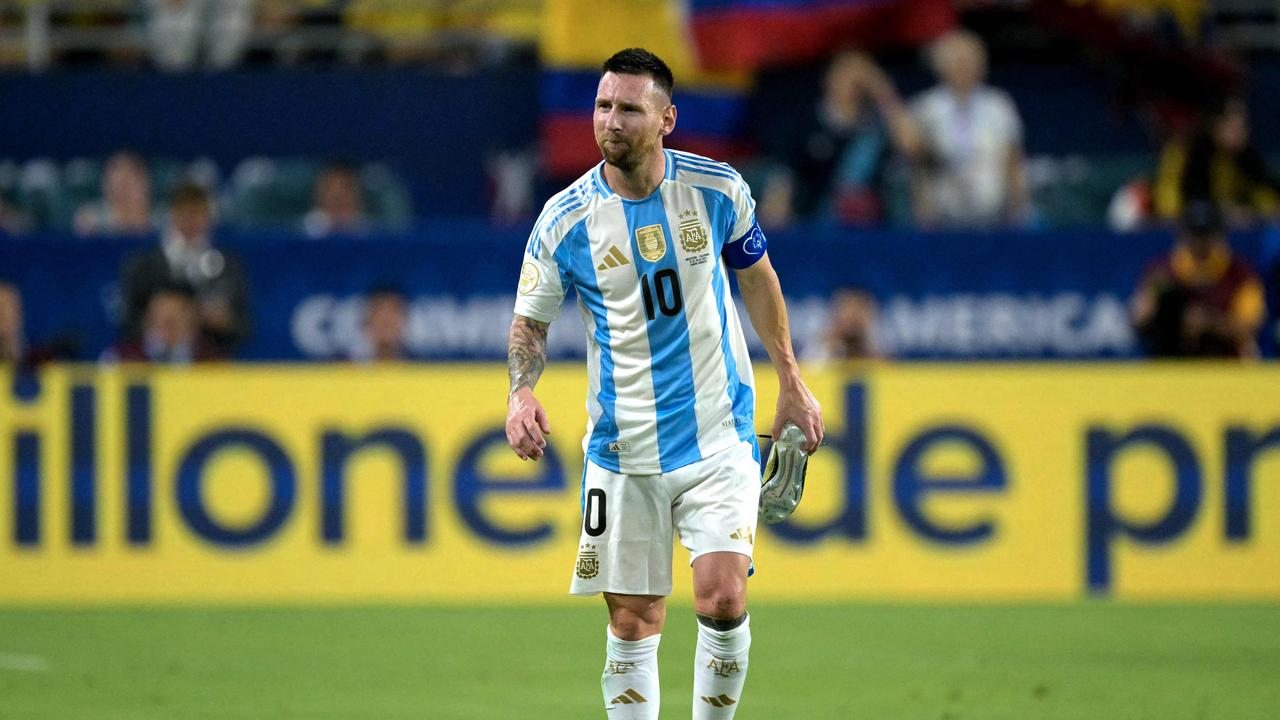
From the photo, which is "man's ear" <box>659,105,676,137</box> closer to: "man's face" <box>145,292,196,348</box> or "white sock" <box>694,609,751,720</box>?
"white sock" <box>694,609,751,720</box>

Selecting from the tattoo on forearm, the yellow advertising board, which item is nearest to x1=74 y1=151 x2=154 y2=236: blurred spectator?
the yellow advertising board

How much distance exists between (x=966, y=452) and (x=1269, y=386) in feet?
6.11

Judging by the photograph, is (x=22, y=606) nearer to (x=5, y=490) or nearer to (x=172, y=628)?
(x=5, y=490)

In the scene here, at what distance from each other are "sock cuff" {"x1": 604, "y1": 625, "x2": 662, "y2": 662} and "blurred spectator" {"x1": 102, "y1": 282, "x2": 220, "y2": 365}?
266 inches

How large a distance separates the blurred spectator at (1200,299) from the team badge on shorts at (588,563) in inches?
287

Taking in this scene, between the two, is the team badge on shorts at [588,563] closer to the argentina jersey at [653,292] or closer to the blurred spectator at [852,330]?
the argentina jersey at [653,292]

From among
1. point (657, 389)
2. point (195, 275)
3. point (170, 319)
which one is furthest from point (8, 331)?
point (657, 389)

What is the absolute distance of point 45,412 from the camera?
A: 463 inches

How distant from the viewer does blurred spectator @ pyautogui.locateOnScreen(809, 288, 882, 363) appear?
1274cm

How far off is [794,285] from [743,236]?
24.7 feet

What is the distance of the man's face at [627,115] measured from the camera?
5906mm

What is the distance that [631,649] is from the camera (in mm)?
6227

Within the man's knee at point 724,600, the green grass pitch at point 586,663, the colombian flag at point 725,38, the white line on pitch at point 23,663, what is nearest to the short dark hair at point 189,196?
the green grass pitch at point 586,663

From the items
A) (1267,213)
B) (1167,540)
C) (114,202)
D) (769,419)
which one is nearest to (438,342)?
(114,202)
